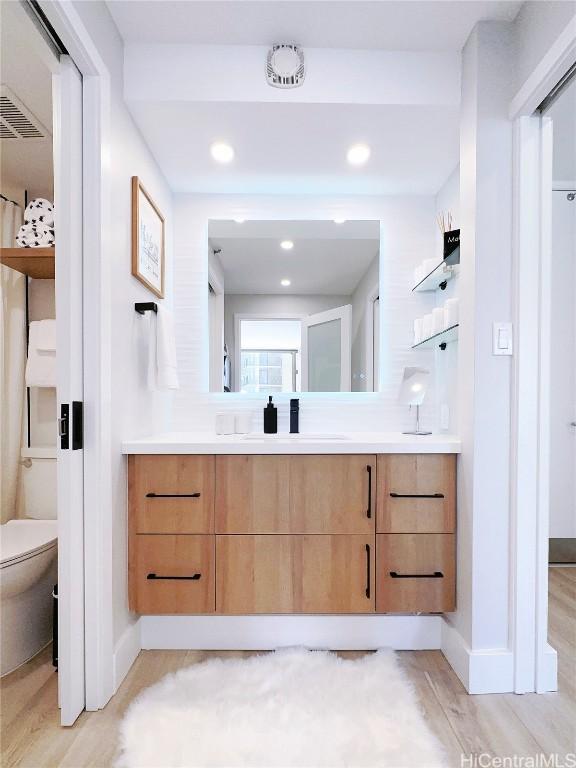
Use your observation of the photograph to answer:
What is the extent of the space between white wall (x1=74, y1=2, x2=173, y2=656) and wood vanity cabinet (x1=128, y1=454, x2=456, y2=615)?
0.30 ft

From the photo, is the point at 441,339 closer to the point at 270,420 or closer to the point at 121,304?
the point at 270,420

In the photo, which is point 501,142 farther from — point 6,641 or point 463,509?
point 6,641

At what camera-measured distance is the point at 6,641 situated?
5.76 ft

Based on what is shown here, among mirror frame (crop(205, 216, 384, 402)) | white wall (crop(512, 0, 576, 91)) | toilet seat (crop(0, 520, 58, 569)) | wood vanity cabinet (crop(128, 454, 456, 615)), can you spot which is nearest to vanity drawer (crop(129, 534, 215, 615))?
wood vanity cabinet (crop(128, 454, 456, 615))

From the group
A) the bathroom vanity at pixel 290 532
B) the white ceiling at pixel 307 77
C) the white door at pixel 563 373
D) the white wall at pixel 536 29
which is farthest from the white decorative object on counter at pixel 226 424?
the white door at pixel 563 373

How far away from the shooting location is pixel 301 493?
1797 millimetres

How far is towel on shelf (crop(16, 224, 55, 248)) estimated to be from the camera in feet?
6.84

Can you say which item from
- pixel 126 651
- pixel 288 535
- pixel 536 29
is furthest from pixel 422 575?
pixel 536 29

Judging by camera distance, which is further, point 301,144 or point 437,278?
point 437,278

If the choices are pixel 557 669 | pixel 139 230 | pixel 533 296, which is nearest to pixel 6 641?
pixel 139 230

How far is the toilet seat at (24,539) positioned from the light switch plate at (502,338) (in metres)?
1.85

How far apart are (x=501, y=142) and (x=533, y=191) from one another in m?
0.22

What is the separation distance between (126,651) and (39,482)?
99 centimetres

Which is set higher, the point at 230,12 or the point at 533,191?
the point at 230,12
